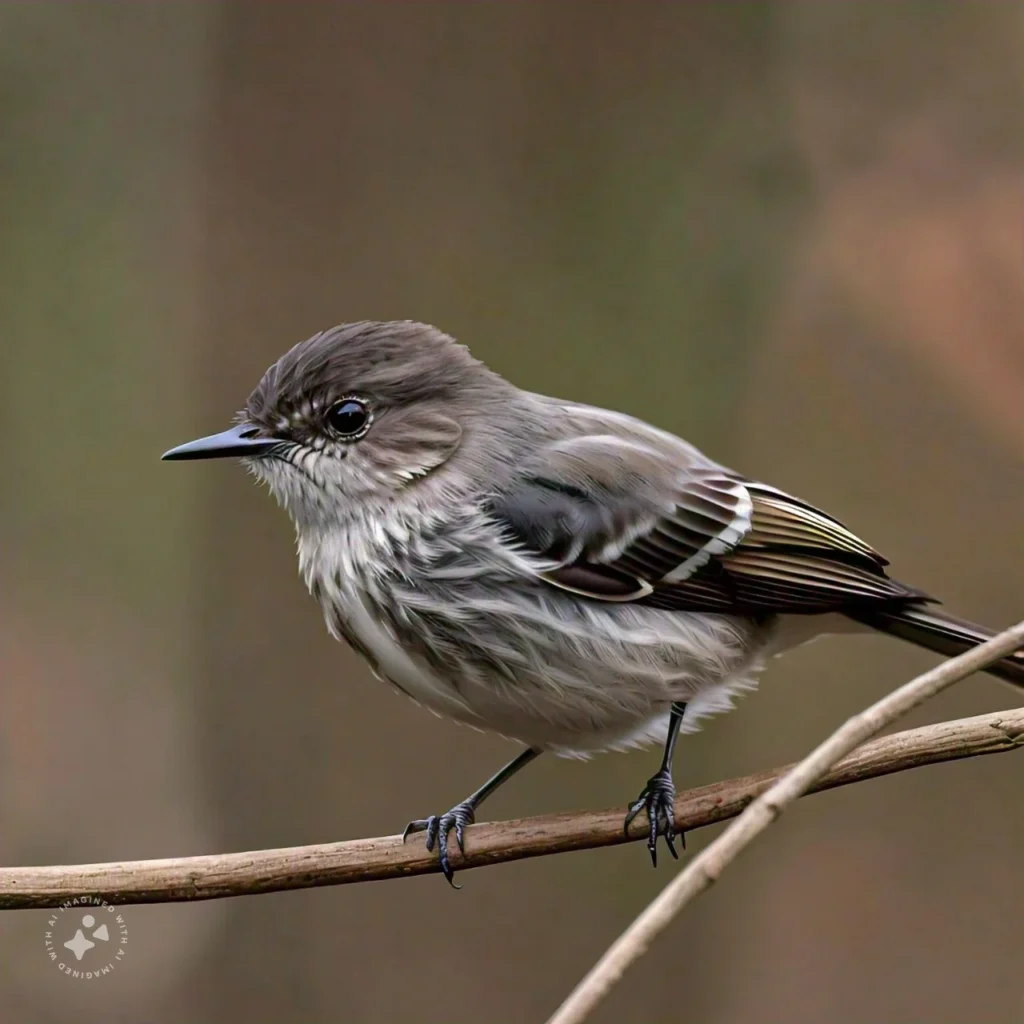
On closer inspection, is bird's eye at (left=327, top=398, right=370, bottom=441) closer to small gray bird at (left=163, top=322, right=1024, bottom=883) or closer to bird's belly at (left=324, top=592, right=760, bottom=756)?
small gray bird at (left=163, top=322, right=1024, bottom=883)

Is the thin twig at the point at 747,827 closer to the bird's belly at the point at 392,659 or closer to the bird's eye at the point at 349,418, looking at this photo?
the bird's belly at the point at 392,659

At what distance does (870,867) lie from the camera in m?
4.86

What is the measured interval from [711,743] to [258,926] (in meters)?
1.74

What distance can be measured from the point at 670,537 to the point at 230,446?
1.01 m

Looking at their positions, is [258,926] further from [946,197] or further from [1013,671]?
[946,197]

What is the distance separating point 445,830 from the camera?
2.85m

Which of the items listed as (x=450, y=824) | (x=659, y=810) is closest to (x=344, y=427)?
(x=450, y=824)

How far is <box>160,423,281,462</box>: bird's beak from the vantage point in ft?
8.45

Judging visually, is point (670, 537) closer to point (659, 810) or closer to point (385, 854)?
point (659, 810)

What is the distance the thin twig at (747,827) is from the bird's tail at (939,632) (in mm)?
1128

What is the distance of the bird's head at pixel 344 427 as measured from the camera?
278 centimetres

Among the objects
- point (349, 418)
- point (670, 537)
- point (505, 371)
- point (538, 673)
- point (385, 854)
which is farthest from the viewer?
point (505, 371)

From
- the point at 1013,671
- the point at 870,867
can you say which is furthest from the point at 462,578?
the point at 870,867

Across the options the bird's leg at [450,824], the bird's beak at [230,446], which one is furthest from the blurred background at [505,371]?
the bird's beak at [230,446]
